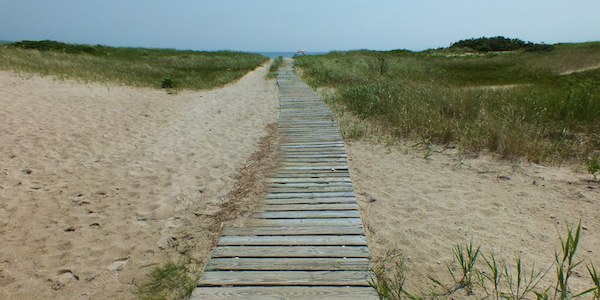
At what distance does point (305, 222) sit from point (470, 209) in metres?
1.86

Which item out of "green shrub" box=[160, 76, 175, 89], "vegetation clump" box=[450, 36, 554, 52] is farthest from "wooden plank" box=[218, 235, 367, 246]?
"vegetation clump" box=[450, 36, 554, 52]

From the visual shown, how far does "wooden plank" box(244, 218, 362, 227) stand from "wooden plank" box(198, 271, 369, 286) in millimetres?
674

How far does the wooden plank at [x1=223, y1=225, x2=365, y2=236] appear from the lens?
279 cm

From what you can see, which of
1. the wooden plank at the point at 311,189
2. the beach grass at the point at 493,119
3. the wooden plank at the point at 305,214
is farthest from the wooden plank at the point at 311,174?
the beach grass at the point at 493,119

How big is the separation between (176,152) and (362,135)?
11.9 ft

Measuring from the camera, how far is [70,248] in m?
2.74

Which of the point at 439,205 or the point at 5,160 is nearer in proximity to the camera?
the point at 439,205

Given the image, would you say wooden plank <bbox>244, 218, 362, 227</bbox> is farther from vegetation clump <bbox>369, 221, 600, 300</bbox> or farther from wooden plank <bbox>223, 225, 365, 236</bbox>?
vegetation clump <bbox>369, 221, 600, 300</bbox>

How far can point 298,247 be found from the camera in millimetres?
2592

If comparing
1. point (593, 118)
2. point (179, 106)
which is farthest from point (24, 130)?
point (593, 118)

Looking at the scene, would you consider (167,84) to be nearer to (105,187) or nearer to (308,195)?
(105,187)

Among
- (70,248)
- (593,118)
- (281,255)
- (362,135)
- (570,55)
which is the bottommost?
(70,248)

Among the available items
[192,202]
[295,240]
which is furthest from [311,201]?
[192,202]

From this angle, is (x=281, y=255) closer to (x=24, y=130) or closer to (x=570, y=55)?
(x=24, y=130)
